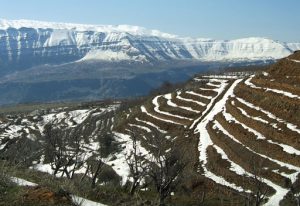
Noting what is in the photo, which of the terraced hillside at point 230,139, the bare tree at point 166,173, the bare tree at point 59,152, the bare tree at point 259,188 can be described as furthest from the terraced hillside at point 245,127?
the bare tree at point 59,152

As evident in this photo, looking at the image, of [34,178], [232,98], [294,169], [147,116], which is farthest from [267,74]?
[34,178]

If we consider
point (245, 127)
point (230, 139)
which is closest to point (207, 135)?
point (245, 127)

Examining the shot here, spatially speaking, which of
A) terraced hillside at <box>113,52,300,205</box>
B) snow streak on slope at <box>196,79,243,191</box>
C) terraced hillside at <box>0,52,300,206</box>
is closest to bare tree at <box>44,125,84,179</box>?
terraced hillside at <box>0,52,300,206</box>

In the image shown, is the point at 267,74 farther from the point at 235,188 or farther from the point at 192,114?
the point at 235,188

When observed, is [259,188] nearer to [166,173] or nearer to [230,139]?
[166,173]

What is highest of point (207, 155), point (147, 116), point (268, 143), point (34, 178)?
point (34, 178)

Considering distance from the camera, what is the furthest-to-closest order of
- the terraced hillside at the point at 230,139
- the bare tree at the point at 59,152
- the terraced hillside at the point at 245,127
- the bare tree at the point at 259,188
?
1. the terraced hillside at the point at 245,127
2. the terraced hillside at the point at 230,139
3. the bare tree at the point at 59,152
4. the bare tree at the point at 259,188

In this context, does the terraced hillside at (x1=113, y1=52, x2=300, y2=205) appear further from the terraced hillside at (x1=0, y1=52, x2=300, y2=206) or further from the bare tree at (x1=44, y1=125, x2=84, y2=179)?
the bare tree at (x1=44, y1=125, x2=84, y2=179)

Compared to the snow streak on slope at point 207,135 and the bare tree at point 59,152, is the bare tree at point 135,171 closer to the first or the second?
the bare tree at point 59,152
